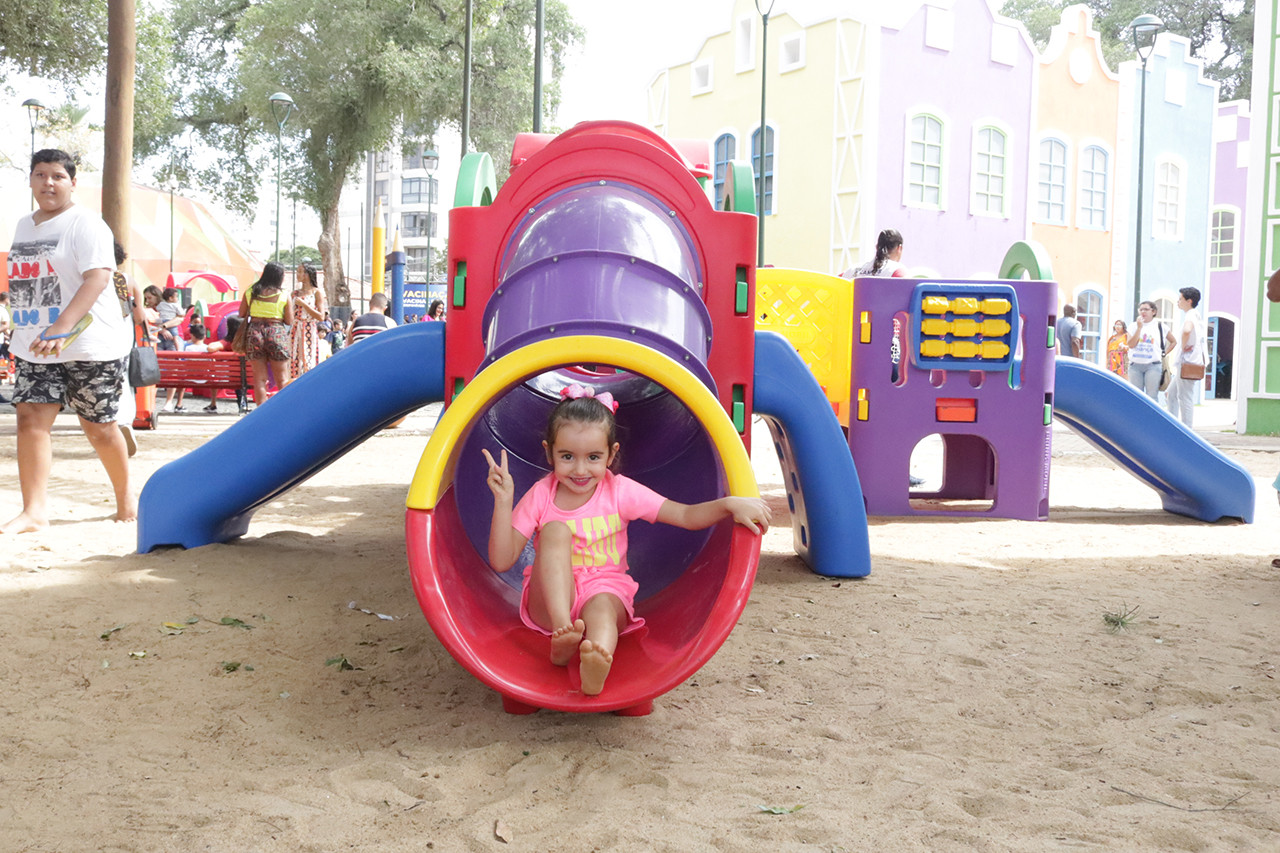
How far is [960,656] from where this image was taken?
350cm

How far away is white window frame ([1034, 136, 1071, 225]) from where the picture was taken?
68.0ft

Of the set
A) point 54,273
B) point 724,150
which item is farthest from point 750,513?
point 724,150

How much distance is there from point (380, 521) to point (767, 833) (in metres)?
3.87

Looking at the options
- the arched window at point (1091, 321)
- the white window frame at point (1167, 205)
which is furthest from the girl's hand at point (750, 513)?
the white window frame at point (1167, 205)

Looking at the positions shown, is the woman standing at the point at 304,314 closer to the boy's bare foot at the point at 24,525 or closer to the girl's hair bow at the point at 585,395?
the boy's bare foot at the point at 24,525

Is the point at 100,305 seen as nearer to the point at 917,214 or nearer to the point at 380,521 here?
the point at 380,521

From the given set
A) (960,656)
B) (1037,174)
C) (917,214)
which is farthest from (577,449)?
(1037,174)

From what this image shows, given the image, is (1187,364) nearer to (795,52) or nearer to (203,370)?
(203,370)

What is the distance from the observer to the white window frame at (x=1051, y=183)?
20734 mm

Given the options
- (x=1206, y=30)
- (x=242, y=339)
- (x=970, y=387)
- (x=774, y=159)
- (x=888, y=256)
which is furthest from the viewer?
(x=1206, y=30)

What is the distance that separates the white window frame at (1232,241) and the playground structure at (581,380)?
22.4m

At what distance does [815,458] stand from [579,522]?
1.67m

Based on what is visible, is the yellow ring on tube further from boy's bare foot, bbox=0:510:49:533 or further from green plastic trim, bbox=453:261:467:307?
boy's bare foot, bbox=0:510:49:533

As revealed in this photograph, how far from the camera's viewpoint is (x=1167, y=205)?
22.1m
